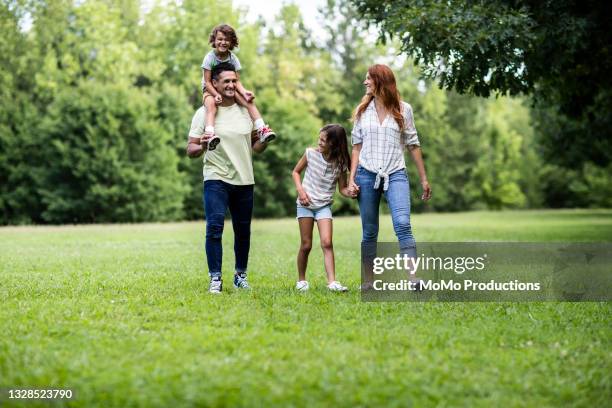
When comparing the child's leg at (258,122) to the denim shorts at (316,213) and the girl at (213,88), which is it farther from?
the denim shorts at (316,213)

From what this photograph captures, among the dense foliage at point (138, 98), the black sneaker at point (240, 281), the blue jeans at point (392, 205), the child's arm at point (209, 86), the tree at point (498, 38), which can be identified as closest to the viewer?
the blue jeans at point (392, 205)

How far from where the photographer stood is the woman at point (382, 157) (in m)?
7.80

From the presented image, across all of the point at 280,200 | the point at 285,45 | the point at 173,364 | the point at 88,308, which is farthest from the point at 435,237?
the point at 285,45

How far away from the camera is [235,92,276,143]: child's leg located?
8.12 metres

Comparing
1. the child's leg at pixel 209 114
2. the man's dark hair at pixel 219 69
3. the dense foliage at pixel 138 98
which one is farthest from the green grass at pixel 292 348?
the dense foliage at pixel 138 98

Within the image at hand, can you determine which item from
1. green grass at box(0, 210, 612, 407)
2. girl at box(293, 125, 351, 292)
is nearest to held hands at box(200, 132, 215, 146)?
girl at box(293, 125, 351, 292)

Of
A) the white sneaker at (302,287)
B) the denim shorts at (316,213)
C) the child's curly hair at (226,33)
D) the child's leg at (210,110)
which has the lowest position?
the white sneaker at (302,287)

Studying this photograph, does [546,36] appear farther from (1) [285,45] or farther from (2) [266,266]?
(1) [285,45]

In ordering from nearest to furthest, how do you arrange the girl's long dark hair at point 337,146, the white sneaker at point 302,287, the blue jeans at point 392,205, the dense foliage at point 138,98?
the blue jeans at point 392,205 < the girl's long dark hair at point 337,146 < the white sneaker at point 302,287 < the dense foliage at point 138,98

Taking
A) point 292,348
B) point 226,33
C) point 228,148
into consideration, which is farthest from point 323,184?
point 292,348

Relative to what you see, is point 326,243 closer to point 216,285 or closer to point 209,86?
point 216,285

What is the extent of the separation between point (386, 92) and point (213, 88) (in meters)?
1.81

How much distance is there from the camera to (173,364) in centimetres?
487

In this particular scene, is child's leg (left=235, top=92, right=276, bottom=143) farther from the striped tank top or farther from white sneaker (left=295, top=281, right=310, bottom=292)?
white sneaker (left=295, top=281, right=310, bottom=292)
